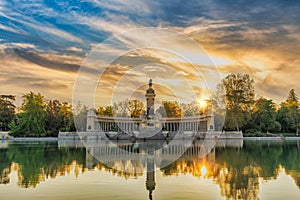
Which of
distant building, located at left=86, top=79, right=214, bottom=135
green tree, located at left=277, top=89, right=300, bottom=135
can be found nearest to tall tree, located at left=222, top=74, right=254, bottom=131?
distant building, located at left=86, top=79, right=214, bottom=135

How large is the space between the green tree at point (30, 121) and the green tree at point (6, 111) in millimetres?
10511

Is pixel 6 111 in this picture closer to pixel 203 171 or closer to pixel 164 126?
pixel 164 126

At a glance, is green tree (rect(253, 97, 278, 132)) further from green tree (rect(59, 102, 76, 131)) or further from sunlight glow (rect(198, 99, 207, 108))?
green tree (rect(59, 102, 76, 131))

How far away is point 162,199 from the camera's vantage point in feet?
39.9

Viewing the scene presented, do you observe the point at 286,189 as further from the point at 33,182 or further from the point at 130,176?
the point at 33,182

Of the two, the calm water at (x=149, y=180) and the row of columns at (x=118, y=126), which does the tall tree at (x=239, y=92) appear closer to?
the row of columns at (x=118, y=126)

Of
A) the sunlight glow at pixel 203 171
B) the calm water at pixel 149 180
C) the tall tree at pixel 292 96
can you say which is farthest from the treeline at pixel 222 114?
the sunlight glow at pixel 203 171

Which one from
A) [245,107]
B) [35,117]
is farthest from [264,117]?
[35,117]

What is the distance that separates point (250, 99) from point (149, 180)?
49111 millimetres

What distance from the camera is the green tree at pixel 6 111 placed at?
6962 cm

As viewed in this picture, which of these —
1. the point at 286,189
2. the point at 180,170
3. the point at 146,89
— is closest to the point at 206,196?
the point at 286,189

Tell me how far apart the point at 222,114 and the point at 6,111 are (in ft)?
131

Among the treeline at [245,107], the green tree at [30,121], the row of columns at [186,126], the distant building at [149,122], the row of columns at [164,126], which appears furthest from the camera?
the row of columns at [164,126]

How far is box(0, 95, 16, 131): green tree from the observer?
228 ft
